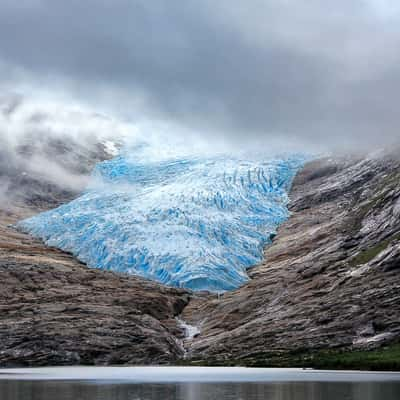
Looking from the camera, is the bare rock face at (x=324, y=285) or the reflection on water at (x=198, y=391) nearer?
the reflection on water at (x=198, y=391)

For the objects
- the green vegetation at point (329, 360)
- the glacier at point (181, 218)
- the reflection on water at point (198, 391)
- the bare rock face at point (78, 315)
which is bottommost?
the reflection on water at point (198, 391)

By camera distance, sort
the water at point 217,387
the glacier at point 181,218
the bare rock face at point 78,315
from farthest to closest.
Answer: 1. the glacier at point 181,218
2. the bare rock face at point 78,315
3. the water at point 217,387

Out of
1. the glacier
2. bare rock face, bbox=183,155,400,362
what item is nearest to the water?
bare rock face, bbox=183,155,400,362

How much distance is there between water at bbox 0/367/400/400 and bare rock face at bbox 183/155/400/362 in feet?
84.8

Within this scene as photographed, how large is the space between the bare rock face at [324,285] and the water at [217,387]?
2583cm

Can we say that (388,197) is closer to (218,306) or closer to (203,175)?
(218,306)

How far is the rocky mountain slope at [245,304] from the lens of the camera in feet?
349

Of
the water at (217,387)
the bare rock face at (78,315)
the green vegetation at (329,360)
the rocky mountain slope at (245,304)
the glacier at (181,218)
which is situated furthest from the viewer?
the glacier at (181,218)

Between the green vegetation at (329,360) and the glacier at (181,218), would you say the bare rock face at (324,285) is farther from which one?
the glacier at (181,218)

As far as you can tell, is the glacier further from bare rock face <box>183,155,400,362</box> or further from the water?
the water

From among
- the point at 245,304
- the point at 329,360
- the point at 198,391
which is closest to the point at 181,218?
the point at 245,304

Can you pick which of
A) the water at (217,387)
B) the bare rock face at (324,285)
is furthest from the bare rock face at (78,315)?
the water at (217,387)

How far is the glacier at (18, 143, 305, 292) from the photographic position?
460 feet

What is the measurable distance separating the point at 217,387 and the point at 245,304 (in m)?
63.6
